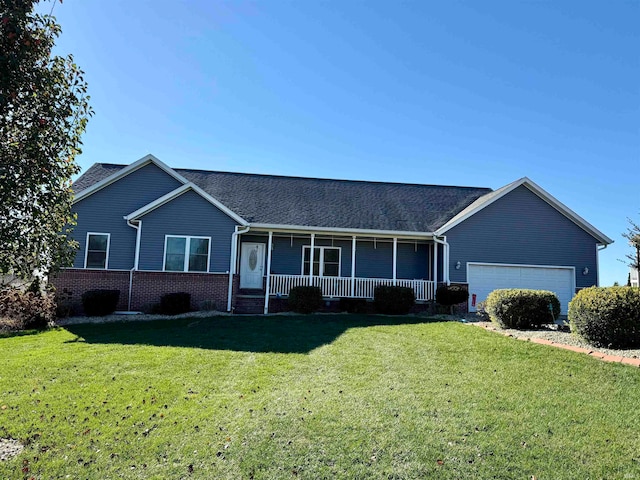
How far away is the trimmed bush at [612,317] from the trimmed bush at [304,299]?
8881mm

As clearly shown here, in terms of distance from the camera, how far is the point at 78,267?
15281 mm

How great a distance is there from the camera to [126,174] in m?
16.4

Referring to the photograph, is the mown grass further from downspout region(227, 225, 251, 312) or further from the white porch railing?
the white porch railing

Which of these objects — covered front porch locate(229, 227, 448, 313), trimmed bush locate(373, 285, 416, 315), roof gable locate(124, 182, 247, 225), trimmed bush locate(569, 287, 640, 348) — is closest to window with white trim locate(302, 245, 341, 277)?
covered front porch locate(229, 227, 448, 313)

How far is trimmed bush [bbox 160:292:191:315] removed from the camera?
571 inches

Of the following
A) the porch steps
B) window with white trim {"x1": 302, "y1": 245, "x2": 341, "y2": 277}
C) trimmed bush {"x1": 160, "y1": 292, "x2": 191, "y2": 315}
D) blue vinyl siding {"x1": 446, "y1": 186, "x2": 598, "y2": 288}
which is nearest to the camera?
trimmed bush {"x1": 160, "y1": 292, "x2": 191, "y2": 315}

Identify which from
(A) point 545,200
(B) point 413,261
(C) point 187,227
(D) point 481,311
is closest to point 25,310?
(C) point 187,227

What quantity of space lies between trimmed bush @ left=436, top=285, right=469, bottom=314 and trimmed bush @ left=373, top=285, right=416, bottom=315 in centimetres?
109

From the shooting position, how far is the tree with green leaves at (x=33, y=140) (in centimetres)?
393

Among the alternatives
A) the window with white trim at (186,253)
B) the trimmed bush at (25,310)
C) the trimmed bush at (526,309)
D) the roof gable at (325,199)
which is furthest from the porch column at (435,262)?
the trimmed bush at (25,310)

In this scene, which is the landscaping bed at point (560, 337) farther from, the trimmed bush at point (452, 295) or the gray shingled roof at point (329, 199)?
the gray shingled roof at point (329, 199)

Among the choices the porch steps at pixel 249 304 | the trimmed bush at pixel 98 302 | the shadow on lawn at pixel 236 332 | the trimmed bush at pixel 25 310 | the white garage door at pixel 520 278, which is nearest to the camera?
the shadow on lawn at pixel 236 332

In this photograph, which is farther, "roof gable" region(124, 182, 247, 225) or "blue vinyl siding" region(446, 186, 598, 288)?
"blue vinyl siding" region(446, 186, 598, 288)

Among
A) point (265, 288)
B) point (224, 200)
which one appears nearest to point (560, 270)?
point (265, 288)
